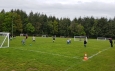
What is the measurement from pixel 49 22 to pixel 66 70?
103 meters

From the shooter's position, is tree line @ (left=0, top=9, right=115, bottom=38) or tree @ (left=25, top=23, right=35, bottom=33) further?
tree line @ (left=0, top=9, right=115, bottom=38)

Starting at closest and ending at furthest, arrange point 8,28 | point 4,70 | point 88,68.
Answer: point 4,70 → point 88,68 → point 8,28

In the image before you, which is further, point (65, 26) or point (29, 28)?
point (65, 26)

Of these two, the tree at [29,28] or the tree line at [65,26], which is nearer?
the tree at [29,28]

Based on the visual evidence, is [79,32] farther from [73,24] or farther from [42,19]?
[42,19]

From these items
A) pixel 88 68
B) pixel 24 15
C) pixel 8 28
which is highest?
pixel 24 15

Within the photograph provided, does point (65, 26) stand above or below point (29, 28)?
above

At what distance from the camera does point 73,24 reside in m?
115

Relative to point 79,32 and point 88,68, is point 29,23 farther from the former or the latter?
point 88,68

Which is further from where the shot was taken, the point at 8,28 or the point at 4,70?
the point at 8,28

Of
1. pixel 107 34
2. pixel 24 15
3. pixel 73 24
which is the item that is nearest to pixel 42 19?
pixel 24 15

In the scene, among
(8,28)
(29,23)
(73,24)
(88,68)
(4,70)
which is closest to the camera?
(4,70)

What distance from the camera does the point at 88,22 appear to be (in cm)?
11969

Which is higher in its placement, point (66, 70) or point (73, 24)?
point (73, 24)
